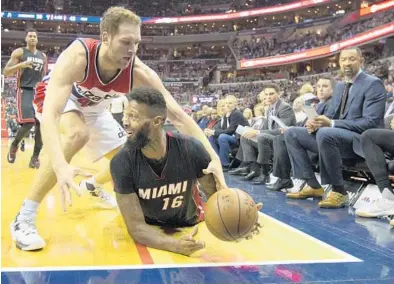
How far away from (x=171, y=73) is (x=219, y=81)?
507 cm

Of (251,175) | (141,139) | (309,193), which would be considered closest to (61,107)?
(141,139)

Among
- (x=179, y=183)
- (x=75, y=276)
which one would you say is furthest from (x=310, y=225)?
(x=75, y=276)

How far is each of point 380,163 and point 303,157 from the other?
1095mm

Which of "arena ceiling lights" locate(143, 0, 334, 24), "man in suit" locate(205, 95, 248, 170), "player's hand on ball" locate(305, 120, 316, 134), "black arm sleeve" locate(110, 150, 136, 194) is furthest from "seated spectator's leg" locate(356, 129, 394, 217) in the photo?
"arena ceiling lights" locate(143, 0, 334, 24)

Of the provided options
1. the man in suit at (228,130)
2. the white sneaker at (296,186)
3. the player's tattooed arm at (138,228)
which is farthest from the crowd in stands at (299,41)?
the player's tattooed arm at (138,228)

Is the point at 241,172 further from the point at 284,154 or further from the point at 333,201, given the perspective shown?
the point at 333,201

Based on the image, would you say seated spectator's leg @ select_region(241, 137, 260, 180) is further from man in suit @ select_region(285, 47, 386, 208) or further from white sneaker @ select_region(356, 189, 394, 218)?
white sneaker @ select_region(356, 189, 394, 218)

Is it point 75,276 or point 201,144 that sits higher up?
point 201,144

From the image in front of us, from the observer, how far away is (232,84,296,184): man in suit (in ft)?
19.8

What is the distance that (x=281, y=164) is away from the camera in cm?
548

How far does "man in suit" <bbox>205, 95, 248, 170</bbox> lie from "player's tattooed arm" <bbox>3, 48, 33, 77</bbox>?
3.25 metres

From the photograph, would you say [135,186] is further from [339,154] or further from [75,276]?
[339,154]

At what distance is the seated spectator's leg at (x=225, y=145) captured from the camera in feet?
26.0

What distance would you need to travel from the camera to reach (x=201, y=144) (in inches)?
114
